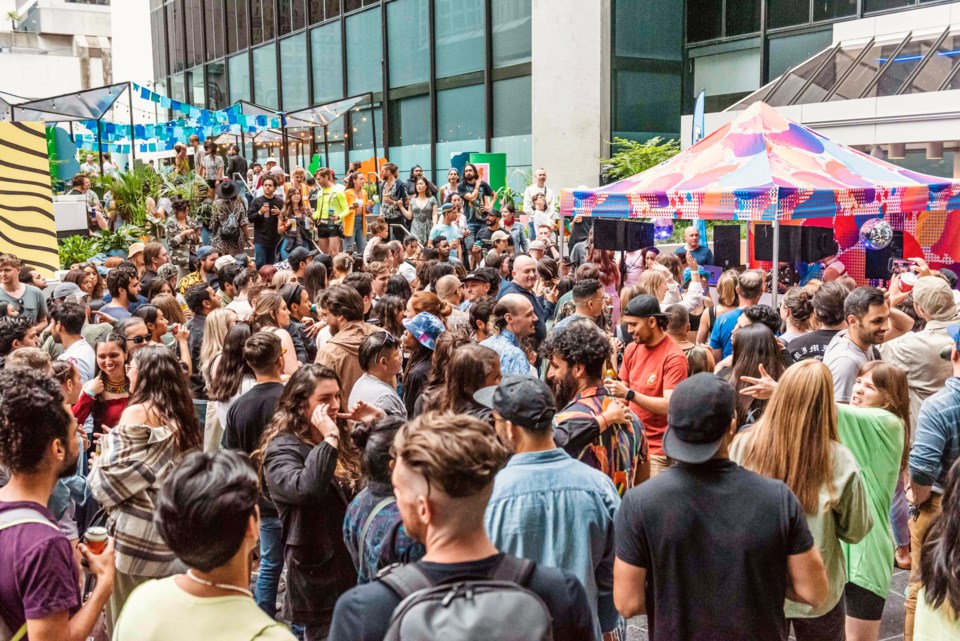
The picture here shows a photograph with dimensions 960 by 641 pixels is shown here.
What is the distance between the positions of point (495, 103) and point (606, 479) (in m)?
20.7

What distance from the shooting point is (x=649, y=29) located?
69.2 feet

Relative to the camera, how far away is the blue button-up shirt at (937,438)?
4.38 meters

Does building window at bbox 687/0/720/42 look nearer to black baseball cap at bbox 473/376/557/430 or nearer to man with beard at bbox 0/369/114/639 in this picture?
black baseball cap at bbox 473/376/557/430

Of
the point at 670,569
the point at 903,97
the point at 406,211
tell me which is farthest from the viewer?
the point at 406,211

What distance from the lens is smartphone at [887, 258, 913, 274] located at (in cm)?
1107

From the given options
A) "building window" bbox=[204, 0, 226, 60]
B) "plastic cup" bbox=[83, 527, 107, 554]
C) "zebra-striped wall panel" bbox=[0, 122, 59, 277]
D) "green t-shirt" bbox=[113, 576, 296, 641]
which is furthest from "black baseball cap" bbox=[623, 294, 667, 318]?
"building window" bbox=[204, 0, 226, 60]

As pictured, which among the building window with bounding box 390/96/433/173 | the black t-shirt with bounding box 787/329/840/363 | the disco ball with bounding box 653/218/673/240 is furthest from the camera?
the building window with bounding box 390/96/433/173

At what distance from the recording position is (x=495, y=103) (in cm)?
2314

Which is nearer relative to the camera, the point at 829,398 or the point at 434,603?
the point at 434,603

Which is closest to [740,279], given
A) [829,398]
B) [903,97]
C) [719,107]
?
[829,398]

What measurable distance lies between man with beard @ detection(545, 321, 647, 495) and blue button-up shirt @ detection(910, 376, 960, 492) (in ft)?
4.39

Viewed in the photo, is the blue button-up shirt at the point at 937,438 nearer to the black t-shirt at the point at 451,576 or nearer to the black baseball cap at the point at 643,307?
the black baseball cap at the point at 643,307

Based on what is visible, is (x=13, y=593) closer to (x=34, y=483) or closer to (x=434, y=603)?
(x=34, y=483)

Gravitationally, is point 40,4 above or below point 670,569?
above
